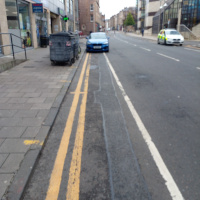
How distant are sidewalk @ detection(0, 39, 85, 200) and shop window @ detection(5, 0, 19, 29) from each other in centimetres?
832

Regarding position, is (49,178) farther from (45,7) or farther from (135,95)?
(45,7)

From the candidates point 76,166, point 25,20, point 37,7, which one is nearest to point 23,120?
point 76,166

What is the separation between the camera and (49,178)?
264cm

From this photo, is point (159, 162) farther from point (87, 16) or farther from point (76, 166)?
point (87, 16)

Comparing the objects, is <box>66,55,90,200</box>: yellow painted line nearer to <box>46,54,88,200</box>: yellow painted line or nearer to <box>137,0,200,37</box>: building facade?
<box>46,54,88,200</box>: yellow painted line

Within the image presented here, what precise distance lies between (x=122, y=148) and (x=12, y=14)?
1518 centimetres

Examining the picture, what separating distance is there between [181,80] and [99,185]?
6.20 metres

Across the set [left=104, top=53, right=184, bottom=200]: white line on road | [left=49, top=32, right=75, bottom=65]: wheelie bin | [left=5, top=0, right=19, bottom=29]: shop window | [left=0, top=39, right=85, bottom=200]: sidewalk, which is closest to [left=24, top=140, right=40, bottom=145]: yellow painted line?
[left=0, top=39, right=85, bottom=200]: sidewalk

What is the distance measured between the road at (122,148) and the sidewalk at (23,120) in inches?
6.1

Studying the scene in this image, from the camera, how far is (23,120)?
4211 millimetres

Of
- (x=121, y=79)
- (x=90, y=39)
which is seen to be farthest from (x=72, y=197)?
(x=90, y=39)

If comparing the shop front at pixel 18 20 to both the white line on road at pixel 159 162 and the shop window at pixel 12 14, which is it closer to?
the shop window at pixel 12 14

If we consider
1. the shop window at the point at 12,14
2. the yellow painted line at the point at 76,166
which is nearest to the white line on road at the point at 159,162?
the yellow painted line at the point at 76,166

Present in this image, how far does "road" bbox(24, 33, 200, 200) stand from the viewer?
2.47 metres
